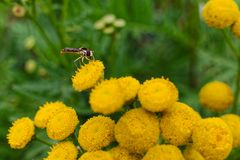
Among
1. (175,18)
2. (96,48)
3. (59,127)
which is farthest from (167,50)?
(59,127)

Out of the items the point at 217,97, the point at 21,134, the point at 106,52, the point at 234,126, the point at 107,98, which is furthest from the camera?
the point at 106,52

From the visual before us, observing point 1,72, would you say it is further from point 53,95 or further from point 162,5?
point 162,5

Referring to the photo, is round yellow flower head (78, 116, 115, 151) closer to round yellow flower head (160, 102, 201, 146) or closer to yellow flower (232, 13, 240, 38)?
round yellow flower head (160, 102, 201, 146)

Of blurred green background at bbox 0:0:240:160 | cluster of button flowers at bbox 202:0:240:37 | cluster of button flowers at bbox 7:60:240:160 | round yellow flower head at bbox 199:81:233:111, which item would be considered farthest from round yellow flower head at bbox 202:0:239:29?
blurred green background at bbox 0:0:240:160

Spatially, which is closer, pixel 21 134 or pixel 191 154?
pixel 191 154

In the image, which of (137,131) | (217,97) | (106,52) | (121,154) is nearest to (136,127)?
(137,131)

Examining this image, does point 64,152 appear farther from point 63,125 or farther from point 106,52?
point 106,52
